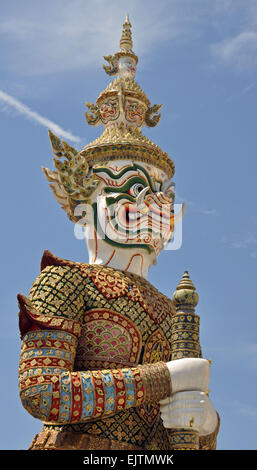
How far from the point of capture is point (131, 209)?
29.2ft

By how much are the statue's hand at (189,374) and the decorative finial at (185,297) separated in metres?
0.50

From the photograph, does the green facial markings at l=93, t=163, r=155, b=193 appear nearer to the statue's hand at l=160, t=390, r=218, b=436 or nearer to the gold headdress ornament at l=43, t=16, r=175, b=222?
the gold headdress ornament at l=43, t=16, r=175, b=222

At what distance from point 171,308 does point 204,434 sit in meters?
1.60

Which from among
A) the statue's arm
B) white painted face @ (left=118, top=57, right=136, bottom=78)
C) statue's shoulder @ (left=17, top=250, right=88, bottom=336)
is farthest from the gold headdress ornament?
the statue's arm

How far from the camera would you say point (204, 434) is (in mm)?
7828

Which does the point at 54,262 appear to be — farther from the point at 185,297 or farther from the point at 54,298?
the point at 185,297

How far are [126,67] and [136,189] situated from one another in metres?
1.73

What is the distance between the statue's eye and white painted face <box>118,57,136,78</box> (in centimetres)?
156

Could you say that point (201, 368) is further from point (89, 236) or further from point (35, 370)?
point (89, 236)

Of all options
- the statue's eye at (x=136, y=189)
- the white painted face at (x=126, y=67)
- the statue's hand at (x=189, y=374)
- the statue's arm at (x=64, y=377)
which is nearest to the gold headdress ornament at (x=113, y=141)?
the white painted face at (x=126, y=67)

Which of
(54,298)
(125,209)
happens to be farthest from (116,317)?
(125,209)
